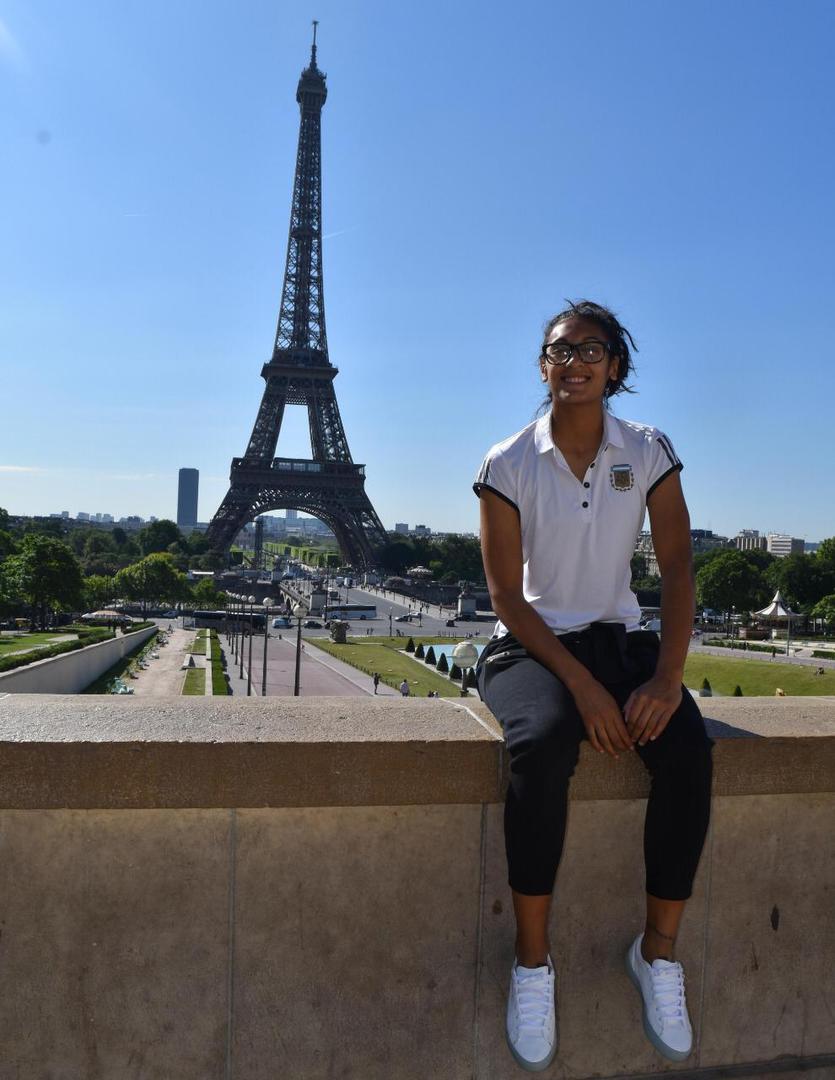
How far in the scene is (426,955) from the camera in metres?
2.79

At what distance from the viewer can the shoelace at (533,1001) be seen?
2613mm

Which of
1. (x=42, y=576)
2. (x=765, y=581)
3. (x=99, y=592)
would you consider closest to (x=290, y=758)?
(x=42, y=576)

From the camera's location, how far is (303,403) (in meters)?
87.9

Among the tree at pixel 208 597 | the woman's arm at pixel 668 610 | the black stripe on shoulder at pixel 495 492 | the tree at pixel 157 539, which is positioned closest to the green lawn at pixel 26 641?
the black stripe on shoulder at pixel 495 492

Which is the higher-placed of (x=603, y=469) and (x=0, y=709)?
(x=603, y=469)

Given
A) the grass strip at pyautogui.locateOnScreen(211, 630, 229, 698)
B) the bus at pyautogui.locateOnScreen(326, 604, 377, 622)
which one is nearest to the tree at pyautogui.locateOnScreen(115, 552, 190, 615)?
the bus at pyautogui.locateOnScreen(326, 604, 377, 622)

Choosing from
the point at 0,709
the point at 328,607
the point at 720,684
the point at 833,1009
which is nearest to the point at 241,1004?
the point at 0,709

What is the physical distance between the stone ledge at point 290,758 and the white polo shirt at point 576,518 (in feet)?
1.53

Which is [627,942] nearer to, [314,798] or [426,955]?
[426,955]

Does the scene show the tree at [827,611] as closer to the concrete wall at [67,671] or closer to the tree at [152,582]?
the concrete wall at [67,671]

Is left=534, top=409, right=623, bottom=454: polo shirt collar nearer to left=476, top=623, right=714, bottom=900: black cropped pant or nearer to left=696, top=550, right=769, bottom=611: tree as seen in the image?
left=476, top=623, right=714, bottom=900: black cropped pant

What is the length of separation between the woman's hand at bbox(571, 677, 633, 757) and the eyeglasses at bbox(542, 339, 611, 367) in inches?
44.0

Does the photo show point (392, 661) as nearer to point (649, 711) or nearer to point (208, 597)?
point (208, 597)

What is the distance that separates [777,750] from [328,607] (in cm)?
6962
